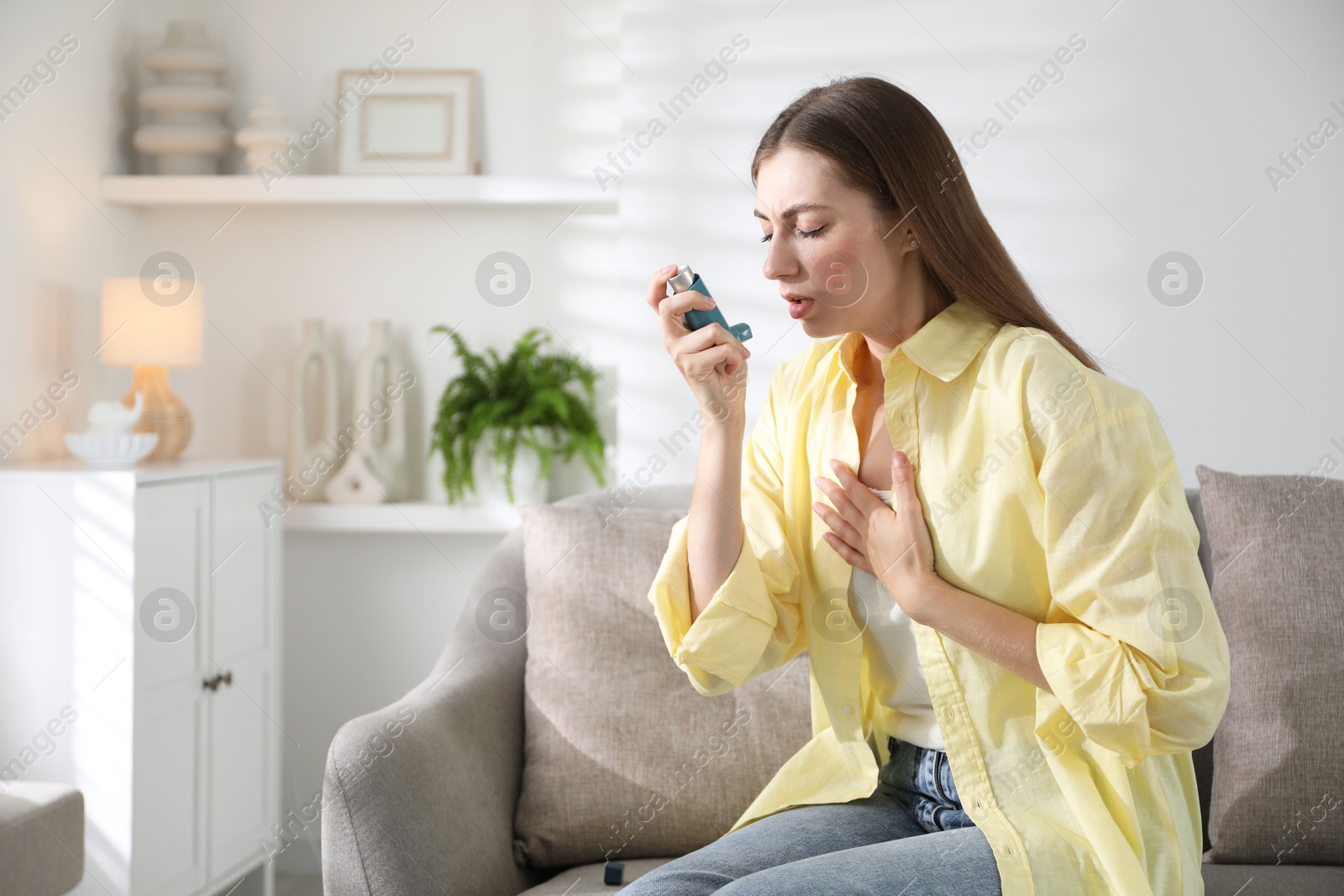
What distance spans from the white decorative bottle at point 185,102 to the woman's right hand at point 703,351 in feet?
6.59

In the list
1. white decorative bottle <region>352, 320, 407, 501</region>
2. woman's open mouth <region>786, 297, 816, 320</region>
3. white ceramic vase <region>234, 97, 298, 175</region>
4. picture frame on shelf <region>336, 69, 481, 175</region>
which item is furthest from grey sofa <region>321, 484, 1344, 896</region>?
white ceramic vase <region>234, 97, 298, 175</region>

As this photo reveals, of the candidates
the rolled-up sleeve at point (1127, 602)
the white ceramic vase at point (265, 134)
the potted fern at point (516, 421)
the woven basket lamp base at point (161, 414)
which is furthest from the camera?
the white ceramic vase at point (265, 134)

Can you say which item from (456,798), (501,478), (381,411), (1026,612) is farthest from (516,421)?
(1026,612)

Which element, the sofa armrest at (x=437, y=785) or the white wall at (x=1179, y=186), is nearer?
the sofa armrest at (x=437, y=785)

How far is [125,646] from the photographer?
2059 mm

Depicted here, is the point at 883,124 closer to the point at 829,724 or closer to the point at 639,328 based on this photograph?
the point at 829,724

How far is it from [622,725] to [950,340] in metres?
0.81

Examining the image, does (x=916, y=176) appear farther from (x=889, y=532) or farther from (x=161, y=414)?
(x=161, y=414)

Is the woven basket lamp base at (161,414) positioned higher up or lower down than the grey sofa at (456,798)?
higher up

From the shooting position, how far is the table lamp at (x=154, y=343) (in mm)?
2406

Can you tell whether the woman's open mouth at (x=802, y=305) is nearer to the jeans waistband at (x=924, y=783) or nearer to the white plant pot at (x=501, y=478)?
the jeans waistband at (x=924, y=783)

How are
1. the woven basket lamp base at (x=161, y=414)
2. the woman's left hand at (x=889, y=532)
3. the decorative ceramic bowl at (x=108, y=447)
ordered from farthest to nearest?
the woven basket lamp base at (x=161, y=414), the decorative ceramic bowl at (x=108, y=447), the woman's left hand at (x=889, y=532)

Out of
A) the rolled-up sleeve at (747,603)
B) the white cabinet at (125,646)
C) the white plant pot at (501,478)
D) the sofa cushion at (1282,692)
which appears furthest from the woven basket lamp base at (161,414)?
the sofa cushion at (1282,692)

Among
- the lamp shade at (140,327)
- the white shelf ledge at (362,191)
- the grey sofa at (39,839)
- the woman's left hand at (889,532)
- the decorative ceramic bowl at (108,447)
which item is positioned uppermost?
the white shelf ledge at (362,191)
